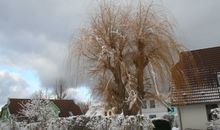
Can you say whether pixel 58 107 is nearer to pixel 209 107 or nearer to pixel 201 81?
pixel 201 81

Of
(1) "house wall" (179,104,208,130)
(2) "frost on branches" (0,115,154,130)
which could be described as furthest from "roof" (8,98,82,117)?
(2) "frost on branches" (0,115,154,130)

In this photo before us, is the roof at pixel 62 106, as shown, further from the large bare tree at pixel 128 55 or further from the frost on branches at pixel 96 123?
the large bare tree at pixel 128 55

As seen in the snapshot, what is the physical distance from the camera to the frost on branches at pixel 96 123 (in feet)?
58.3

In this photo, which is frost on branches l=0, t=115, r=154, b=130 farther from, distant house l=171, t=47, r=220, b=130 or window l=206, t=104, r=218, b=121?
window l=206, t=104, r=218, b=121

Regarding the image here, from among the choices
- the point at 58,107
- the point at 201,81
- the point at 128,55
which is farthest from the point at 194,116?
the point at 58,107

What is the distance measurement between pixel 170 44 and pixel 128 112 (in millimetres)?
4411

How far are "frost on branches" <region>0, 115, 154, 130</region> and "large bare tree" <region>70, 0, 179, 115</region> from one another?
1571 mm

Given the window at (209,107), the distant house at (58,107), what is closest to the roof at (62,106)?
the distant house at (58,107)

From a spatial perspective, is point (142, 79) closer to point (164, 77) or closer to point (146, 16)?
point (164, 77)

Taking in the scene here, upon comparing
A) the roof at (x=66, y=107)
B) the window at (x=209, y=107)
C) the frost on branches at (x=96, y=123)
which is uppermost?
the roof at (x=66, y=107)

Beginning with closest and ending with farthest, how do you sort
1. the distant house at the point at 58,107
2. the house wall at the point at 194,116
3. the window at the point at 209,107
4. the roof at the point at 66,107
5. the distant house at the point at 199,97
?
the distant house at the point at 199,97, the window at the point at 209,107, the house wall at the point at 194,116, the distant house at the point at 58,107, the roof at the point at 66,107

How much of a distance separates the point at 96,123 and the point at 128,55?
4104 mm

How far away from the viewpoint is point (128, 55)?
19.9 m

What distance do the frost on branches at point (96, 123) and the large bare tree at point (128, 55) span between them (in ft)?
5.16
